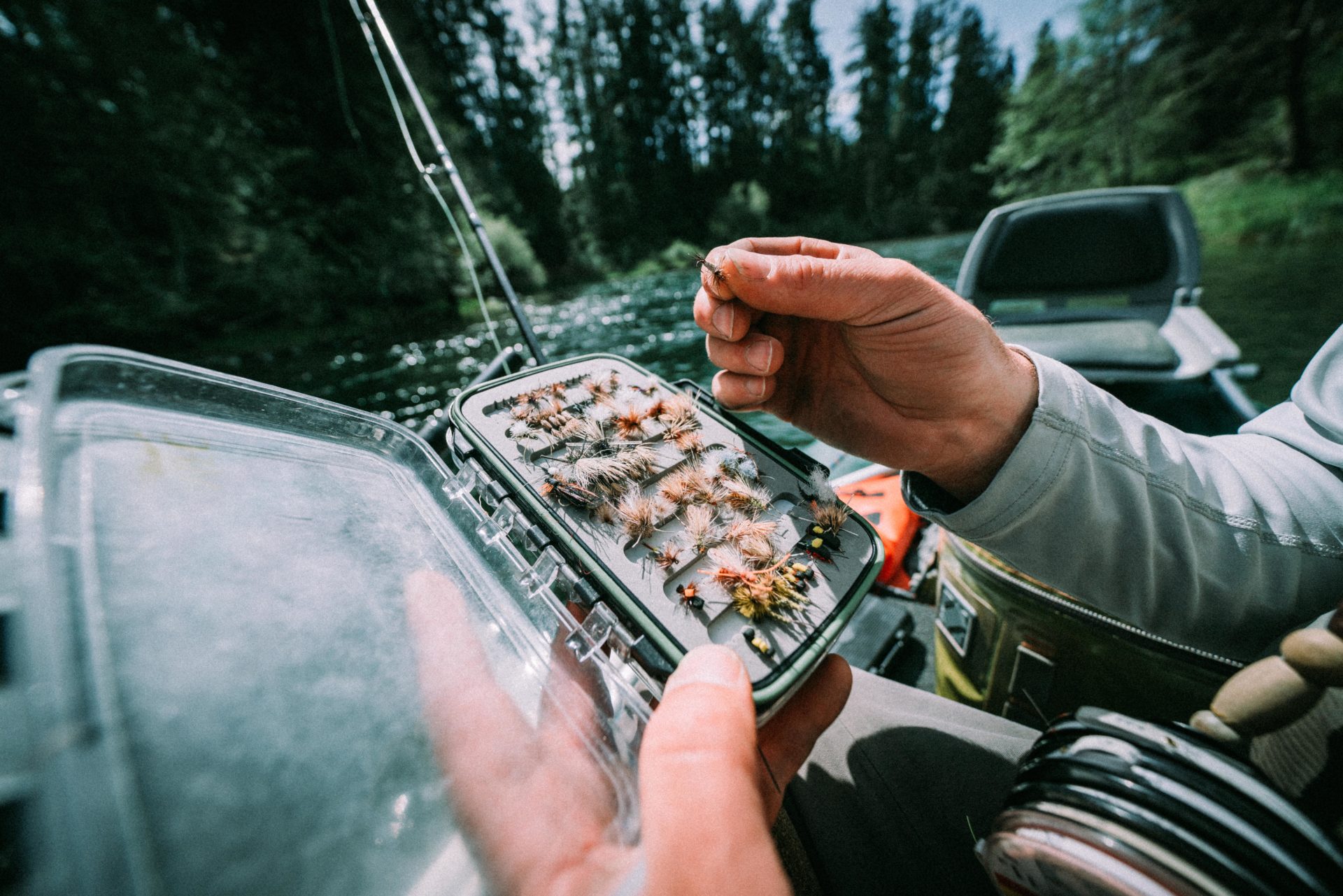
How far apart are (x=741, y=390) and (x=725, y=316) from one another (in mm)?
229

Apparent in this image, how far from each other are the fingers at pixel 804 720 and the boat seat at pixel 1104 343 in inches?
110

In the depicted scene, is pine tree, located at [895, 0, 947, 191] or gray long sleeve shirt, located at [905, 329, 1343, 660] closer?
gray long sleeve shirt, located at [905, 329, 1343, 660]

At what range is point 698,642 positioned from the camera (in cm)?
93

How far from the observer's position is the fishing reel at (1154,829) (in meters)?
0.60

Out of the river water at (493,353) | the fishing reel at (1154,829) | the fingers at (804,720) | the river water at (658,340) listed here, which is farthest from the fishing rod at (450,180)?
the river water at (658,340)

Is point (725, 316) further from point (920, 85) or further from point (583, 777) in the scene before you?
point (920, 85)

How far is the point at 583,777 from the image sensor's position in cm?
79

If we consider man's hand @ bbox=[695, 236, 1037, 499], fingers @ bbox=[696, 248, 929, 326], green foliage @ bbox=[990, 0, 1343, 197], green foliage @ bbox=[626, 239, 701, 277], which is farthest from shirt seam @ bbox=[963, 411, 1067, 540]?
green foliage @ bbox=[626, 239, 701, 277]

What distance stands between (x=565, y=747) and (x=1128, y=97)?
2553 cm

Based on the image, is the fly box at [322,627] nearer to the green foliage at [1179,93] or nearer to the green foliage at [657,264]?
the green foliage at [1179,93]

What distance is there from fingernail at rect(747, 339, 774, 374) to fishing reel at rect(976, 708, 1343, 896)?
1.01 meters

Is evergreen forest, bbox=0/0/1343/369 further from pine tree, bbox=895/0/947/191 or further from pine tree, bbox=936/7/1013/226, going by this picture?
pine tree, bbox=895/0/947/191

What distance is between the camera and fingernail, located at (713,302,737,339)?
1.30 metres

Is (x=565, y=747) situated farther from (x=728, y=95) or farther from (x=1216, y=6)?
(x=728, y=95)
